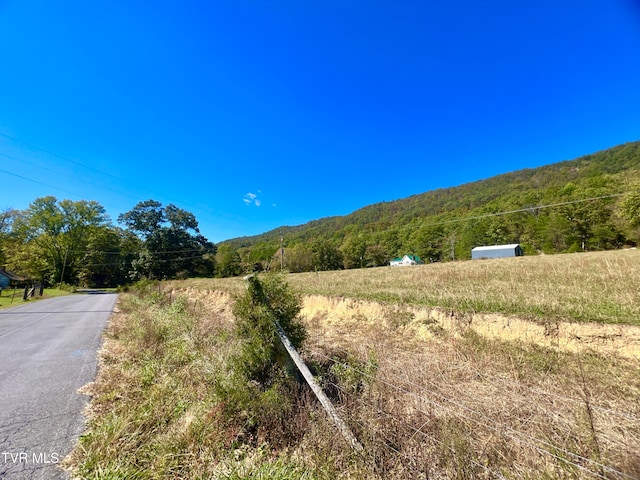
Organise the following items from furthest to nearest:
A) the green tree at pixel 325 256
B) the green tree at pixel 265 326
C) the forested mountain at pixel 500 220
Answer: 1. the green tree at pixel 325 256
2. the forested mountain at pixel 500 220
3. the green tree at pixel 265 326

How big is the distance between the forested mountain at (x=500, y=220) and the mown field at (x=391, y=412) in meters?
20.6

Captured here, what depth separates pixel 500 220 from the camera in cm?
6278

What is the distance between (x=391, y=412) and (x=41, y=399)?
4967 mm

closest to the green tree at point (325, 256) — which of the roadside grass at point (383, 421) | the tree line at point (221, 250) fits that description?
the tree line at point (221, 250)

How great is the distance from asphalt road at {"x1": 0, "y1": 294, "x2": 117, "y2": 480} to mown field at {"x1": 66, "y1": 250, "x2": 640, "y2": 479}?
24 cm

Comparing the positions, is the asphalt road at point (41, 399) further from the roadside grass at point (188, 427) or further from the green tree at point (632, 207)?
the green tree at point (632, 207)

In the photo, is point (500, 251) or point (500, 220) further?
point (500, 220)

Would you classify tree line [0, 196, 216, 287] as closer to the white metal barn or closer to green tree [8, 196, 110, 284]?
green tree [8, 196, 110, 284]

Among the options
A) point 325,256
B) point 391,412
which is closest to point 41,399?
point 391,412

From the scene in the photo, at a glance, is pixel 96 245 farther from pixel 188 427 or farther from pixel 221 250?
pixel 188 427

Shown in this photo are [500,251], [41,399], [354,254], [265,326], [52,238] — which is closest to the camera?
[41,399]

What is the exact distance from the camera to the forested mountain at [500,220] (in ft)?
144

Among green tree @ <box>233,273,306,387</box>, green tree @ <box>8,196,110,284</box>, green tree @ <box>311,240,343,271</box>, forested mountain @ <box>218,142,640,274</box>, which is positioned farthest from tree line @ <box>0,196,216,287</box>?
green tree @ <box>233,273,306,387</box>

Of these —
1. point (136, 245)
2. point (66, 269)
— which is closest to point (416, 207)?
point (136, 245)
